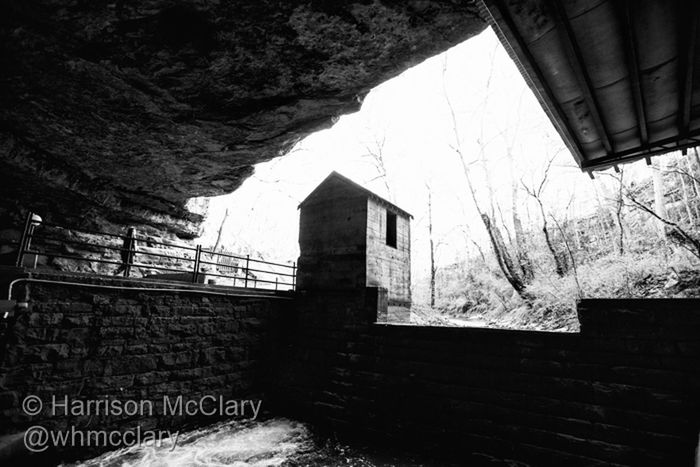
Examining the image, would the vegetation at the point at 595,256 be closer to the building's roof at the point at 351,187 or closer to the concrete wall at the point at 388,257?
the concrete wall at the point at 388,257

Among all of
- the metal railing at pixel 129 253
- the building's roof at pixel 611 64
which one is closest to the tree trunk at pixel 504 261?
the building's roof at pixel 611 64

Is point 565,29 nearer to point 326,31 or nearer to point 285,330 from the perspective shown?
point 326,31

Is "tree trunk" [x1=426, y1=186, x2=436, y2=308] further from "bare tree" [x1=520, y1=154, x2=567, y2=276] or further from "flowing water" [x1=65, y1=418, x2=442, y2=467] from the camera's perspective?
"flowing water" [x1=65, y1=418, x2=442, y2=467]

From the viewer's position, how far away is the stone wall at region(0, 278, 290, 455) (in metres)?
4.41

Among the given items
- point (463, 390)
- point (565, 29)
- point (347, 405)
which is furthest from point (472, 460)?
point (565, 29)

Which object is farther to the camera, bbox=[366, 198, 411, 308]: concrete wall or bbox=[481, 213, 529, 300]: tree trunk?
bbox=[481, 213, 529, 300]: tree trunk

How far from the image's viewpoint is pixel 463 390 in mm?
4910

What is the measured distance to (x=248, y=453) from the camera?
5.08 metres

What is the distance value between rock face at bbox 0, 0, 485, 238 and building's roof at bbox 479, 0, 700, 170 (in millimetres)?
2617

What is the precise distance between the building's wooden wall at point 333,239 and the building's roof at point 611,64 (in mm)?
4799

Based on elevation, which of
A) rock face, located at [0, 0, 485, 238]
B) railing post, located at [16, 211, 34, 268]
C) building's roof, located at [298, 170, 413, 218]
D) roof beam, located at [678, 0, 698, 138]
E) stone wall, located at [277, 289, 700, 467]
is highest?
rock face, located at [0, 0, 485, 238]

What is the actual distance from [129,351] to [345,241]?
4892 mm

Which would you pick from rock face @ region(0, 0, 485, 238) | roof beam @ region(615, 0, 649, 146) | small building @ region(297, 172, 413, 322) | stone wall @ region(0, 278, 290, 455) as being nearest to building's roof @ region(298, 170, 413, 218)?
small building @ region(297, 172, 413, 322)

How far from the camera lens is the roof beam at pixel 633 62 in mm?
2305
